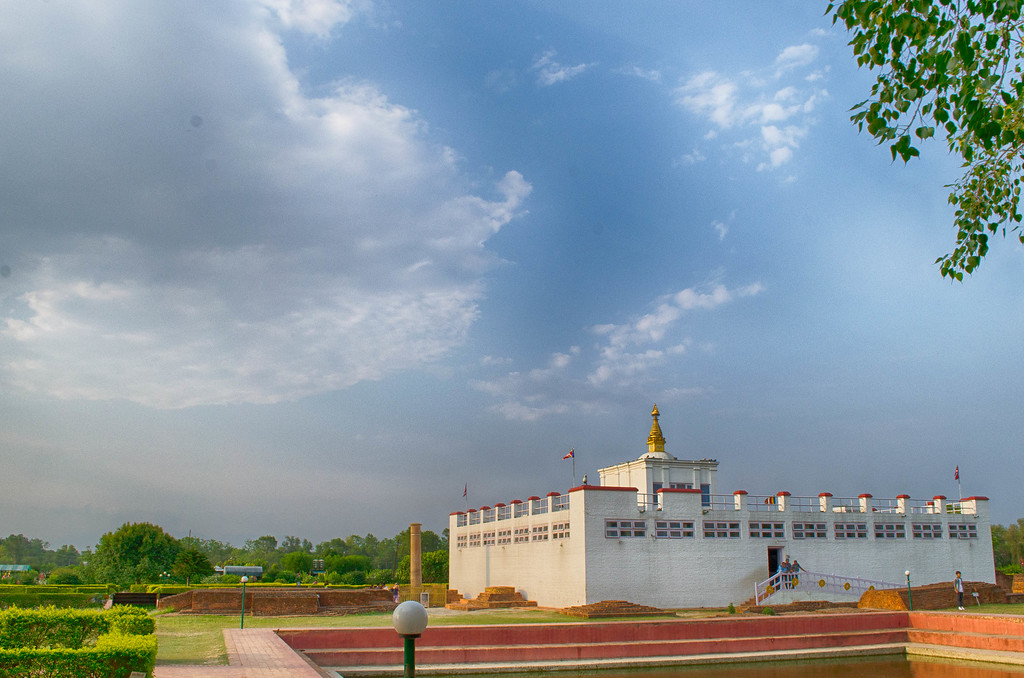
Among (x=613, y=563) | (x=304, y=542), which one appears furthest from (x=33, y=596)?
(x=304, y=542)

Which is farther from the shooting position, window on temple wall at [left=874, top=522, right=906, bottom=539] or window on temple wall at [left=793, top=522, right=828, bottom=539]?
window on temple wall at [left=874, top=522, right=906, bottom=539]

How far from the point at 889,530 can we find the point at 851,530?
2.20 m

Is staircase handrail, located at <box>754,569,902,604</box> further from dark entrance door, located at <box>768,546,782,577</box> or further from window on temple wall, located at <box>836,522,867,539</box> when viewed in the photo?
window on temple wall, located at <box>836,522,867,539</box>

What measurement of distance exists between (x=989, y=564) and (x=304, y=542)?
137m

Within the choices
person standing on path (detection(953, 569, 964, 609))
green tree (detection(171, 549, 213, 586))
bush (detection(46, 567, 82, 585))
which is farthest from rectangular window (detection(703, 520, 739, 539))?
bush (detection(46, 567, 82, 585))

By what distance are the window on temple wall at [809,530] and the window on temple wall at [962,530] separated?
736 centimetres

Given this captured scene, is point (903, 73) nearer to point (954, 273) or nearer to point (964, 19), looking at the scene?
point (964, 19)

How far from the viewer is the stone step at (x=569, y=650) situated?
20.6m

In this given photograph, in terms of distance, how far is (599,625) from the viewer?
22516 millimetres

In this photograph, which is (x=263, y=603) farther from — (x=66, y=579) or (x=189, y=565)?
(x=66, y=579)

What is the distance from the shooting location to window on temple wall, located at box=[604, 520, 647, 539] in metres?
30.8

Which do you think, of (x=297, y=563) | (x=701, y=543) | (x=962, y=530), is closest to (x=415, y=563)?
(x=701, y=543)

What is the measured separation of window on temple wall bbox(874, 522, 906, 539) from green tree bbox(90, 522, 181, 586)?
43.9m

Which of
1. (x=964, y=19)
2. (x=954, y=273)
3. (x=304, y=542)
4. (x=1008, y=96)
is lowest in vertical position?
(x=304, y=542)
